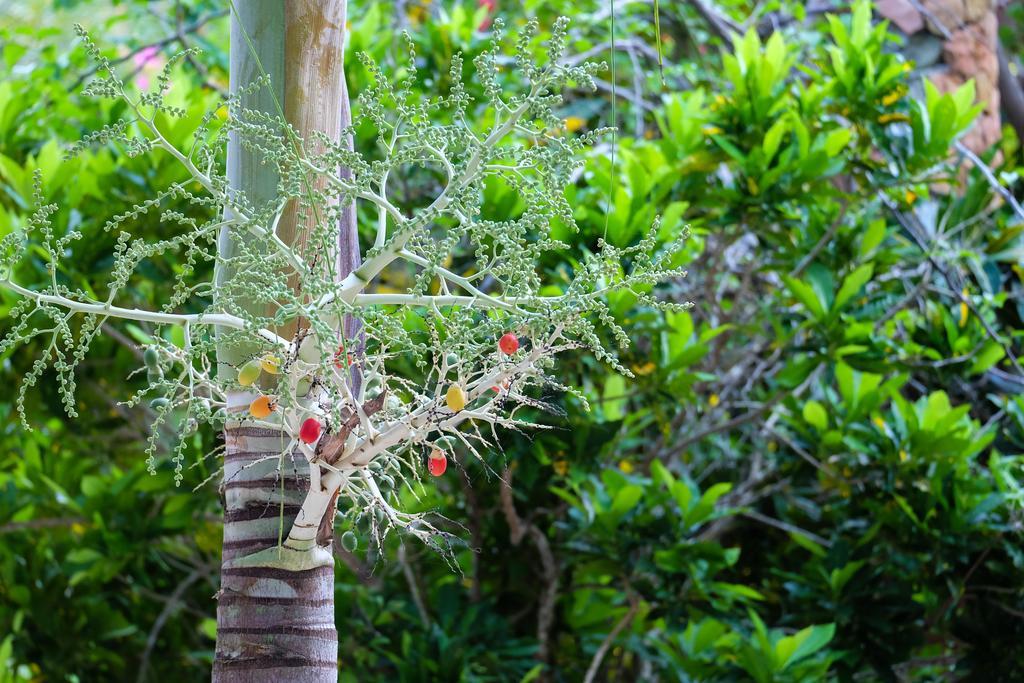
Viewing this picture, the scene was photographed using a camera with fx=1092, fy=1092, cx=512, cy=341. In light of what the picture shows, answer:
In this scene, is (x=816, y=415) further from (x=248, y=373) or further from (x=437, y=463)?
(x=248, y=373)

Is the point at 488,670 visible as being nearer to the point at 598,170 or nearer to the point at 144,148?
the point at 598,170

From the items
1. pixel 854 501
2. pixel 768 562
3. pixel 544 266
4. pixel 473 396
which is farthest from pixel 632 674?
pixel 473 396

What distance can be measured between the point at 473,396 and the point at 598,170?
135 centimetres

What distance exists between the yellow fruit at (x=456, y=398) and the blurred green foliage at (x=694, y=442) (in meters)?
1.06

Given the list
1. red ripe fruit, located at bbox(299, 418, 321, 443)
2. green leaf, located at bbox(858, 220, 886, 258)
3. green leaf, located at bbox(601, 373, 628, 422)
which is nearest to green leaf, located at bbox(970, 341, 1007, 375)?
green leaf, located at bbox(858, 220, 886, 258)

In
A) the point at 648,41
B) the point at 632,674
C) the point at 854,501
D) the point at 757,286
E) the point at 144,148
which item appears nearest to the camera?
the point at 144,148

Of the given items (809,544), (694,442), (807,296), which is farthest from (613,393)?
(809,544)

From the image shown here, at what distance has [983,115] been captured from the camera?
11.5ft

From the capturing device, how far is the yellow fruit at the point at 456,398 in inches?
37.6

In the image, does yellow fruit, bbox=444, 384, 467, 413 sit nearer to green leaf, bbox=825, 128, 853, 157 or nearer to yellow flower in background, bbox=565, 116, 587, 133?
green leaf, bbox=825, 128, 853, 157

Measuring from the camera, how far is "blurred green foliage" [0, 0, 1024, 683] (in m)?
2.25

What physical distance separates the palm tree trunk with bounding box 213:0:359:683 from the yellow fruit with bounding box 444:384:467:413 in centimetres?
21

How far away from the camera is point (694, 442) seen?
2.54 metres

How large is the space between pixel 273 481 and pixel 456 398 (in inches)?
10.8
